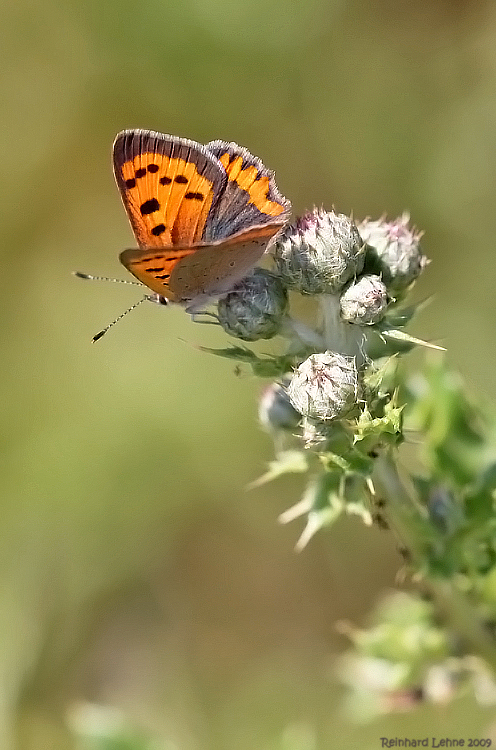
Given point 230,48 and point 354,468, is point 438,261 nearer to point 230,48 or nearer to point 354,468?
point 230,48

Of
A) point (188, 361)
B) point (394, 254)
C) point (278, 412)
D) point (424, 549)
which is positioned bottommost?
point (424, 549)

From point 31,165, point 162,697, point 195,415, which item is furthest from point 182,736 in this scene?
point 31,165

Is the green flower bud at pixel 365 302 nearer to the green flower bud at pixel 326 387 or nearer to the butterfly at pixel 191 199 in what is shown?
the green flower bud at pixel 326 387

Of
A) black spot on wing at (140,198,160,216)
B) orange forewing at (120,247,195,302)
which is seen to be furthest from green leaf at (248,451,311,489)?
black spot on wing at (140,198,160,216)

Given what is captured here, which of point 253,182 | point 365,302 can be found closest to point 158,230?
point 253,182

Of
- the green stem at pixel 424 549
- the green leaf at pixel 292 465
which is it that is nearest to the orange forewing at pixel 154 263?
the green leaf at pixel 292 465

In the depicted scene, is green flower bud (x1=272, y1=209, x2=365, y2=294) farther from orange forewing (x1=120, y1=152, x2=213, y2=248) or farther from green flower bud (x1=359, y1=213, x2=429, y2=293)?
orange forewing (x1=120, y1=152, x2=213, y2=248)

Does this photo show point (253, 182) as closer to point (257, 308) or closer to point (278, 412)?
point (257, 308)
